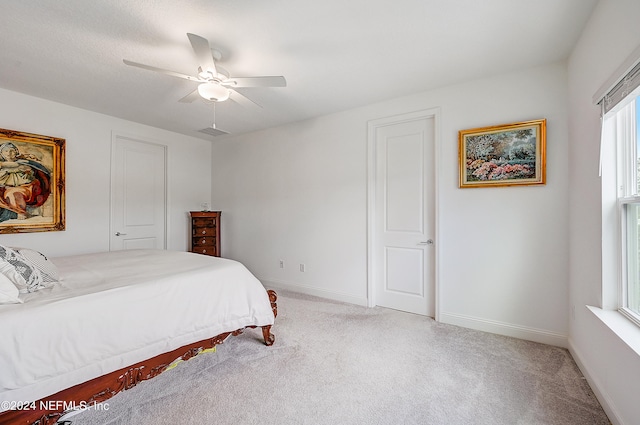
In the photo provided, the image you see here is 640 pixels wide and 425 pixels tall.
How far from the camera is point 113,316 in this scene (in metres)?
1.53

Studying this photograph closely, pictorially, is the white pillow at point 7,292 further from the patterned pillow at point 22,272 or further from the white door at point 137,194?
the white door at point 137,194

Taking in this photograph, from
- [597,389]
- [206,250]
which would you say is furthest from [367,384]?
[206,250]

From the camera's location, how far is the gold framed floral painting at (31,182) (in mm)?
2961

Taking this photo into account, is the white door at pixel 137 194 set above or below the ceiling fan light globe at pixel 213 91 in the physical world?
below

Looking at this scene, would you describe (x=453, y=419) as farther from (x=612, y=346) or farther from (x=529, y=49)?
(x=529, y=49)

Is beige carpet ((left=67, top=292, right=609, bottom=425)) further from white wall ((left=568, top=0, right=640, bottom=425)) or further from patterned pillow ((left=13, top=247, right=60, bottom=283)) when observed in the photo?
patterned pillow ((left=13, top=247, right=60, bottom=283))

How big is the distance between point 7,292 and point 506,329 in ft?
11.6

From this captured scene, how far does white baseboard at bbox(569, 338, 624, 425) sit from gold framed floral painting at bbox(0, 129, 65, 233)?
16.6 feet

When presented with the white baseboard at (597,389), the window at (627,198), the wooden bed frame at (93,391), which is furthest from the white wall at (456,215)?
the wooden bed frame at (93,391)

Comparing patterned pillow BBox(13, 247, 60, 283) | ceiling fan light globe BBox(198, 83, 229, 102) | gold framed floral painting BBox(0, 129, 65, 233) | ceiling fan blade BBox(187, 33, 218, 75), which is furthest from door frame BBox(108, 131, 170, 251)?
ceiling fan blade BBox(187, 33, 218, 75)

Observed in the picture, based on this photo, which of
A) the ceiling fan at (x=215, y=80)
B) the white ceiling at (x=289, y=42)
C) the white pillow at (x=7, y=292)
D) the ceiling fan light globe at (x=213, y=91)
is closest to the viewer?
the white pillow at (x=7, y=292)

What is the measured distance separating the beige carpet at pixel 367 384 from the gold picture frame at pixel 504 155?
1.44 metres

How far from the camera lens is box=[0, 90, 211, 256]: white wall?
120 inches

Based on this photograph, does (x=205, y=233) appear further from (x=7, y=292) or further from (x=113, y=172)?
(x=7, y=292)
